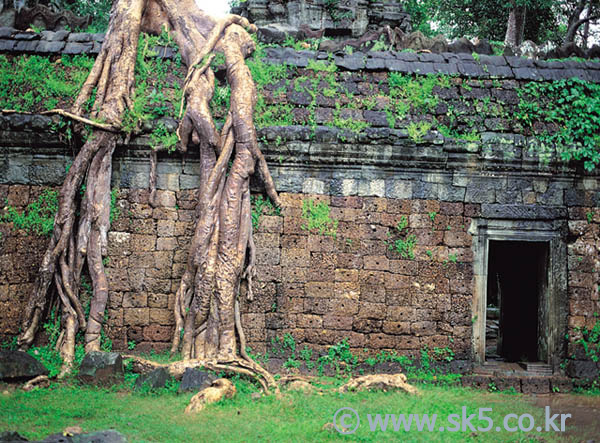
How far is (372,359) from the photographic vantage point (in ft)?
22.5

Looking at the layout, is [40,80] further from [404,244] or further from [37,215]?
[404,244]

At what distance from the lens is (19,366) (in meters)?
5.86

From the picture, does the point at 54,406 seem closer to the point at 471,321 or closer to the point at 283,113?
the point at 283,113

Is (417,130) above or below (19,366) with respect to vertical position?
above

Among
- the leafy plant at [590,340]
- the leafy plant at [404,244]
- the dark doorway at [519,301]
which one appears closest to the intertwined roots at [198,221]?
the leafy plant at [404,244]

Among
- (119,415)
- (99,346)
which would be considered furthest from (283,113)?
(119,415)

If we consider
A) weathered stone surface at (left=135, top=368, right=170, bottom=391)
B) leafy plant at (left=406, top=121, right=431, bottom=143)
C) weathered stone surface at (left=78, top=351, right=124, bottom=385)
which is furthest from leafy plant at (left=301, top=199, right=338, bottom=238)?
weathered stone surface at (left=78, top=351, right=124, bottom=385)

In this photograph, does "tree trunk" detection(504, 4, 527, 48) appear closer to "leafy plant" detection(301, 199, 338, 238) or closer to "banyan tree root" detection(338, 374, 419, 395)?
"leafy plant" detection(301, 199, 338, 238)

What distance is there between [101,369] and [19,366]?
2.57ft

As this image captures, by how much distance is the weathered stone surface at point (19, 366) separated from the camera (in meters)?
5.79

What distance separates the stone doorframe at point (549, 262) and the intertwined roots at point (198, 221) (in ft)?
8.16

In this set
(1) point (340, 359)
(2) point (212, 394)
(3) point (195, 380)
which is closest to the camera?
(2) point (212, 394)

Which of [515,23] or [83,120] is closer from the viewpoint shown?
[83,120]

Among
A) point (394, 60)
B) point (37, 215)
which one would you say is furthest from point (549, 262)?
point (37, 215)
